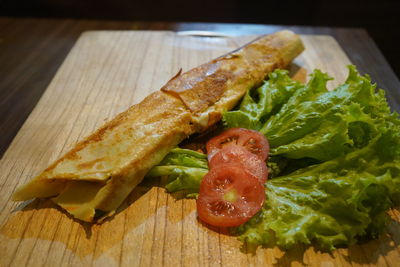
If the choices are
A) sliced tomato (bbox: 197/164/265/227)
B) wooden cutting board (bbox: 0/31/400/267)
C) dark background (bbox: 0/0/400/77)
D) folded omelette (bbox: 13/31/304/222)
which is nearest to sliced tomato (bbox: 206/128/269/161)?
folded omelette (bbox: 13/31/304/222)

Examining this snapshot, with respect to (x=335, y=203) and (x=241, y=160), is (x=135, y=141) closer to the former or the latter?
(x=241, y=160)

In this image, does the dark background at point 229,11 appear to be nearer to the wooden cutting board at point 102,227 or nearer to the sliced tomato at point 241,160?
the wooden cutting board at point 102,227

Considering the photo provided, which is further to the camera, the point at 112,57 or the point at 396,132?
the point at 112,57

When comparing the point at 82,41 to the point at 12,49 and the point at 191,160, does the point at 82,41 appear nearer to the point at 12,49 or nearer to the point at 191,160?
the point at 12,49

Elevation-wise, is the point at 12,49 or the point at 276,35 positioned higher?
the point at 276,35

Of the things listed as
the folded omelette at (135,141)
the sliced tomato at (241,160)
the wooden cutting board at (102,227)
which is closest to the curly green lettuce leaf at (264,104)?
the folded omelette at (135,141)

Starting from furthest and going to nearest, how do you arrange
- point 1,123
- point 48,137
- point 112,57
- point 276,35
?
1. point 112,57
2. point 276,35
3. point 1,123
4. point 48,137

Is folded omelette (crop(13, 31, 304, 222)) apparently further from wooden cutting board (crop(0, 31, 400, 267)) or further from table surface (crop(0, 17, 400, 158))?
table surface (crop(0, 17, 400, 158))

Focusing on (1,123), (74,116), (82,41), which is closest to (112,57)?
(82,41)
